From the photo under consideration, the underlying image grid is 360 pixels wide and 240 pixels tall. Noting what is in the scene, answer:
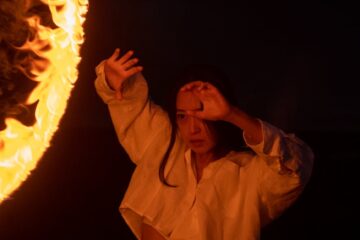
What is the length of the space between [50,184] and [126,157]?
55 centimetres

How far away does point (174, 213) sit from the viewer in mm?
2312

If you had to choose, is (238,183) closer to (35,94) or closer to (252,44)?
(35,94)

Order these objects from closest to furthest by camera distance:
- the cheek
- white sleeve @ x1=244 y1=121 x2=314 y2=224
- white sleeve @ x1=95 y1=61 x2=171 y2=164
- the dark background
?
white sleeve @ x1=244 y1=121 x2=314 y2=224, the cheek, white sleeve @ x1=95 y1=61 x2=171 y2=164, the dark background

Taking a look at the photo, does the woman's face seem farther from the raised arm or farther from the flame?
the flame

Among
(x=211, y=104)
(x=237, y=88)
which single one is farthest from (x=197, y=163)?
(x=237, y=88)

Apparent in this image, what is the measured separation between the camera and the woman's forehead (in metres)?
2.24

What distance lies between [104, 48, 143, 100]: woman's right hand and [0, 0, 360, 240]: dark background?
993 mm

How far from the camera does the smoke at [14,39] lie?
2395mm

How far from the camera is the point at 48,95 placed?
228 cm

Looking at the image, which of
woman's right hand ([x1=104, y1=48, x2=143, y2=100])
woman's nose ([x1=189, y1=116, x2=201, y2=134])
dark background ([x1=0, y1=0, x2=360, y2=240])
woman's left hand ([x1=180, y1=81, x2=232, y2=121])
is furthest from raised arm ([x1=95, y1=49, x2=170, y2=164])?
dark background ([x1=0, y1=0, x2=360, y2=240])

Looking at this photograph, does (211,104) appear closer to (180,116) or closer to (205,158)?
(180,116)

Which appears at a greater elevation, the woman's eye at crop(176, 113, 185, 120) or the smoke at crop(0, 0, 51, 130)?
the smoke at crop(0, 0, 51, 130)

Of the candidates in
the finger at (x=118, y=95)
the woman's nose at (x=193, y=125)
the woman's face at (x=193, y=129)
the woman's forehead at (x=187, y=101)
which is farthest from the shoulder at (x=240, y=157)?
the finger at (x=118, y=95)

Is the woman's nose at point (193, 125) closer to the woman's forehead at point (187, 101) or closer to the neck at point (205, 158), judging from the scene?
the woman's forehead at point (187, 101)
